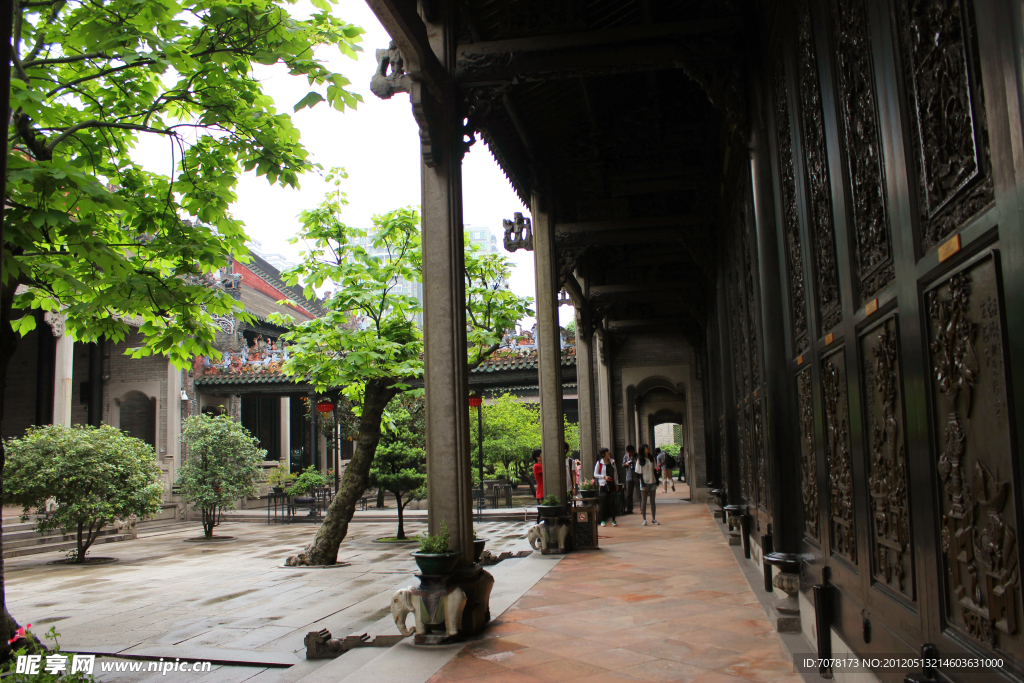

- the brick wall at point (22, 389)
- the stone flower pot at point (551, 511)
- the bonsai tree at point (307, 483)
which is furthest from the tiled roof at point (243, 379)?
the stone flower pot at point (551, 511)

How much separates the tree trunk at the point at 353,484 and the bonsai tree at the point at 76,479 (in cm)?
461

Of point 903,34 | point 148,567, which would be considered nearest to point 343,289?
point 148,567

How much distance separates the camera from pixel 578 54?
635cm

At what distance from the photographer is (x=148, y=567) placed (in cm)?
1288

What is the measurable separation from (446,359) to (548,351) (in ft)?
15.7

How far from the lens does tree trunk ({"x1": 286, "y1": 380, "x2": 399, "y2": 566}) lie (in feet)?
38.5

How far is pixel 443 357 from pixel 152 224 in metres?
2.79

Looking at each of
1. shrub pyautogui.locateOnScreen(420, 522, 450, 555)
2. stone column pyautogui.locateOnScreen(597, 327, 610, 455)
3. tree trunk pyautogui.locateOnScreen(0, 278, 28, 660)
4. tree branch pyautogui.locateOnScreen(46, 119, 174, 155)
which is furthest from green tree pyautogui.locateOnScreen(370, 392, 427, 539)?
tree branch pyautogui.locateOnScreen(46, 119, 174, 155)

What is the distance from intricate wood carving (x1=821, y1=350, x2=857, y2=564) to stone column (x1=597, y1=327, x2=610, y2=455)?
15.7 metres

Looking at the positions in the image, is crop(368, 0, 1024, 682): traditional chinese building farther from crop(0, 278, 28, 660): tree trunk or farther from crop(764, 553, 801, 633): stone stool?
crop(0, 278, 28, 660): tree trunk

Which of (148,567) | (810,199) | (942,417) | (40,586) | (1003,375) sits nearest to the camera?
(1003,375)

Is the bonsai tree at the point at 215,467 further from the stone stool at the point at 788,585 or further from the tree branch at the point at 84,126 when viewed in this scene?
the stone stool at the point at 788,585

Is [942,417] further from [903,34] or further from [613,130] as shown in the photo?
[613,130]

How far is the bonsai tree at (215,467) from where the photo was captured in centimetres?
1775
